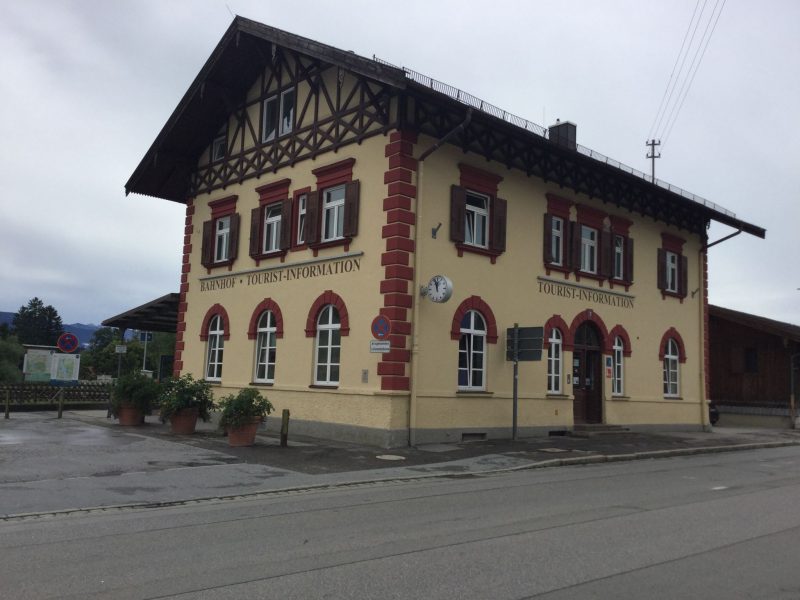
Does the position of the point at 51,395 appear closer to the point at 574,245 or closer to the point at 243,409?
the point at 243,409

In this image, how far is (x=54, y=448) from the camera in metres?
15.2

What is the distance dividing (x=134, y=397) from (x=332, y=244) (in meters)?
7.16

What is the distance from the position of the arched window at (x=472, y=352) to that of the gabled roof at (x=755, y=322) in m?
17.0

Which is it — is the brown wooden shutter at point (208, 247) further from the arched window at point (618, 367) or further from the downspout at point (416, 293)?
the arched window at point (618, 367)

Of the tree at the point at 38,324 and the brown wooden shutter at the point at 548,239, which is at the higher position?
the tree at the point at 38,324

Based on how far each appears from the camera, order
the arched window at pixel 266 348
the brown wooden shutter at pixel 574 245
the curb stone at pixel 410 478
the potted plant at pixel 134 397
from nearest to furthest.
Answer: the curb stone at pixel 410 478 → the potted plant at pixel 134 397 → the arched window at pixel 266 348 → the brown wooden shutter at pixel 574 245

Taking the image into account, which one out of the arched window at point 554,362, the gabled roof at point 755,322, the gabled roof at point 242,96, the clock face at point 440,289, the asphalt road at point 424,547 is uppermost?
the gabled roof at point 242,96

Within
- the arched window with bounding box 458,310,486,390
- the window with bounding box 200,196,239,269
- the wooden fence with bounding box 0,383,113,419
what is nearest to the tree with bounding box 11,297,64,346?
the wooden fence with bounding box 0,383,113,419

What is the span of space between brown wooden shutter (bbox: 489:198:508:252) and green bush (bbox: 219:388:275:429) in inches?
286

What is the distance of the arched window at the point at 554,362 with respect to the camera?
2138cm

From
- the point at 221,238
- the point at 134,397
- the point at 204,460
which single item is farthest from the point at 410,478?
the point at 221,238

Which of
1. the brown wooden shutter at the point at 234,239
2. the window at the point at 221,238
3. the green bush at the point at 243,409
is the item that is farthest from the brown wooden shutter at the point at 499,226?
the window at the point at 221,238

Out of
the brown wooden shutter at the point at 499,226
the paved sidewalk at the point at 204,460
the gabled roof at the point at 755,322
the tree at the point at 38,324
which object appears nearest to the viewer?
the paved sidewalk at the point at 204,460

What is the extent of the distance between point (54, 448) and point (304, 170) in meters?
9.60
